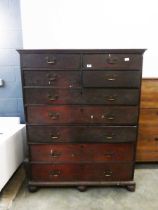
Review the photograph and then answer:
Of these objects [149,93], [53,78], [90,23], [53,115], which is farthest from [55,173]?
[90,23]

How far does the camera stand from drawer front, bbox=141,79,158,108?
215 centimetres

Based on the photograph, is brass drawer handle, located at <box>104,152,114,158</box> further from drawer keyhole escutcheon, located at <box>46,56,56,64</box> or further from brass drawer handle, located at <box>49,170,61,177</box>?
drawer keyhole escutcheon, located at <box>46,56,56,64</box>

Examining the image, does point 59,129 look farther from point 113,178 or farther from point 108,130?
point 113,178

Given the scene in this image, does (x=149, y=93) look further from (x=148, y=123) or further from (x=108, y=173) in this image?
(x=108, y=173)

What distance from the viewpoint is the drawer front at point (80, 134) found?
1.79m

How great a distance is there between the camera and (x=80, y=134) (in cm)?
180

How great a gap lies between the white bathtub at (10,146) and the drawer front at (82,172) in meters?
0.24

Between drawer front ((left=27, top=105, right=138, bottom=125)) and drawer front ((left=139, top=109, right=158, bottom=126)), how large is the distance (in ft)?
1.68

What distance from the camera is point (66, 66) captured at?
66.2 inches

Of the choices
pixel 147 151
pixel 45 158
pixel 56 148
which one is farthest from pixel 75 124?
pixel 147 151

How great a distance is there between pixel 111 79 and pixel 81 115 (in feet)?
1.46

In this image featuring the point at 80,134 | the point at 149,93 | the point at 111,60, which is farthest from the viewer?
the point at 149,93

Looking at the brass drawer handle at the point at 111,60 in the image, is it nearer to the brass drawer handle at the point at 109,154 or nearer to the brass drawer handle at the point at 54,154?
the brass drawer handle at the point at 109,154

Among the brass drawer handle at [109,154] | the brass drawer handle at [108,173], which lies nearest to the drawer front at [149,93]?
the brass drawer handle at [109,154]
